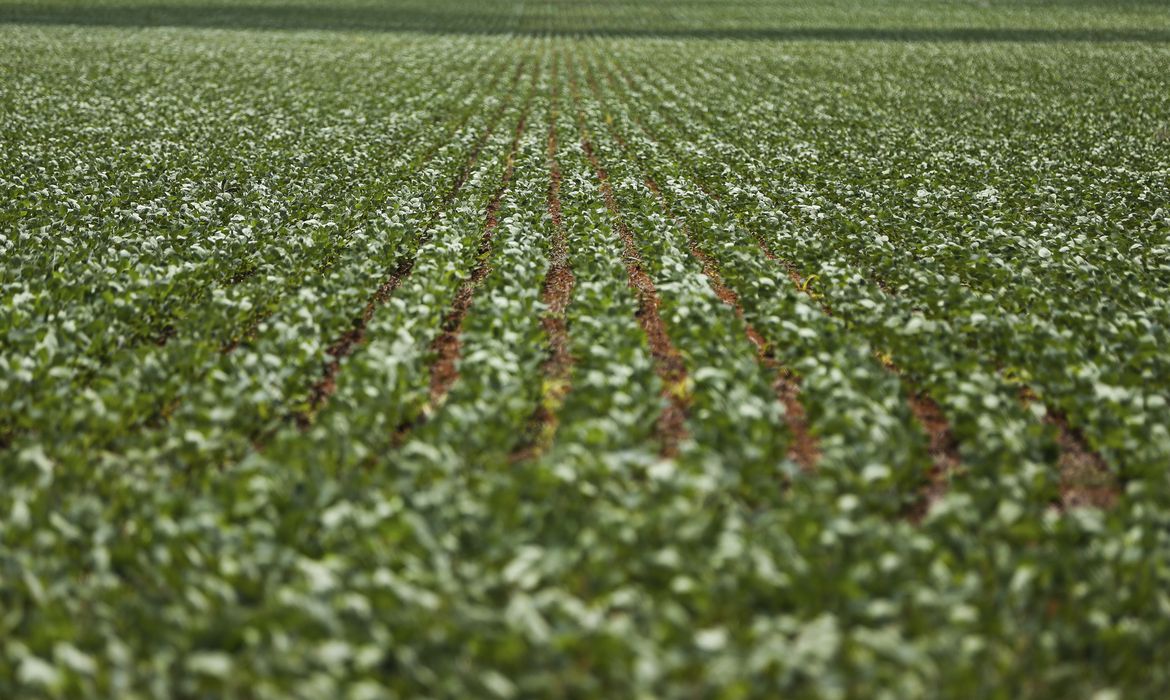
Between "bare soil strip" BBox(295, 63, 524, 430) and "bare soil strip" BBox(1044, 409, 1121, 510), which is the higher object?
"bare soil strip" BBox(295, 63, 524, 430)

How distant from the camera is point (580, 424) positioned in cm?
657

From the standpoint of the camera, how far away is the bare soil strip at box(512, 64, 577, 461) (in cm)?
727

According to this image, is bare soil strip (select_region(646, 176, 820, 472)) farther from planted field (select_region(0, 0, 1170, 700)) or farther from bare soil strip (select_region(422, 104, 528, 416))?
bare soil strip (select_region(422, 104, 528, 416))

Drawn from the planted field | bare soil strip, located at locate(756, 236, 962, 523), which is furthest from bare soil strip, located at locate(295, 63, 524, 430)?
bare soil strip, located at locate(756, 236, 962, 523)

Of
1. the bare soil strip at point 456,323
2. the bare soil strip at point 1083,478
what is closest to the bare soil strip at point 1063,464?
the bare soil strip at point 1083,478

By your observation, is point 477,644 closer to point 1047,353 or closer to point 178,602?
point 178,602

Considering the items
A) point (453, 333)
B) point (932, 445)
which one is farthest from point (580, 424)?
point (453, 333)

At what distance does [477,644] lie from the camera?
4.33 meters

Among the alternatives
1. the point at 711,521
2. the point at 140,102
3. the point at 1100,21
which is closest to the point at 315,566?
the point at 711,521

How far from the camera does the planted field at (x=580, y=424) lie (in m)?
4.47

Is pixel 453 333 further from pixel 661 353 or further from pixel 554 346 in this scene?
pixel 661 353

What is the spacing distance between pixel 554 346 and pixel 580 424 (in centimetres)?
282

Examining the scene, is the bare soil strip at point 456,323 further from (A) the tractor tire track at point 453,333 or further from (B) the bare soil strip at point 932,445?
(B) the bare soil strip at point 932,445

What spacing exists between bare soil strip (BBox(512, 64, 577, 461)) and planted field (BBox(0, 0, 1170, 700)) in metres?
0.07
